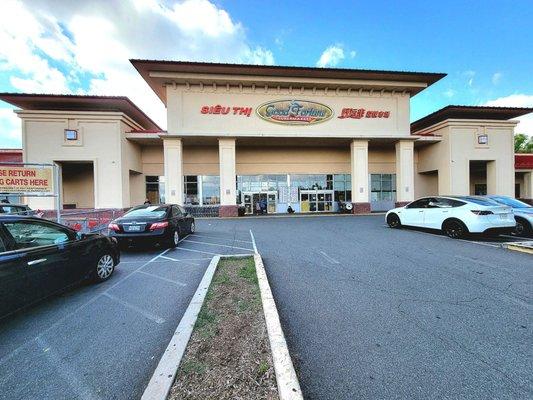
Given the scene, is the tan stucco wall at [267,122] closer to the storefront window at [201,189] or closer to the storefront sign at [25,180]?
the storefront window at [201,189]

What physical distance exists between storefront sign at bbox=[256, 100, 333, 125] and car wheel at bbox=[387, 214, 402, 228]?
11.8 metres

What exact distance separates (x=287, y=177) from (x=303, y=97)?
705 cm

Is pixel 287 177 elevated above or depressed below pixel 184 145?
below

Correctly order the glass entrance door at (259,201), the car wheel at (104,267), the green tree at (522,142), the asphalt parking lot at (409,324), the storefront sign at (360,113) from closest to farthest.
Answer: the asphalt parking lot at (409,324) < the car wheel at (104,267) < the storefront sign at (360,113) < the glass entrance door at (259,201) < the green tree at (522,142)

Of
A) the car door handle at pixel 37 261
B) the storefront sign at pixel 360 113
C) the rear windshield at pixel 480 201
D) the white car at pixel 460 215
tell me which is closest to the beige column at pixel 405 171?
the storefront sign at pixel 360 113

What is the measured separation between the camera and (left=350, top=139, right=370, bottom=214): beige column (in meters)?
21.7

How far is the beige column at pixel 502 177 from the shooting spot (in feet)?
76.7

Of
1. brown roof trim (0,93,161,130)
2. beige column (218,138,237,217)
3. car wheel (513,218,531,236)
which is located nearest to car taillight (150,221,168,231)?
beige column (218,138,237,217)

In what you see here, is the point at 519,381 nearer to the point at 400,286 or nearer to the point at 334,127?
the point at 400,286

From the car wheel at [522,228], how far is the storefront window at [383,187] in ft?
49.7

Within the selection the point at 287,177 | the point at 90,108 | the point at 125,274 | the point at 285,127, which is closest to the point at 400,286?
the point at 125,274

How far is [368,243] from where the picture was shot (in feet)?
29.1

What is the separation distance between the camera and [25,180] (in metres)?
8.10

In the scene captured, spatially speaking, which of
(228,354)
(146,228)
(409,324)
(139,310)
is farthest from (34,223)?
(409,324)
